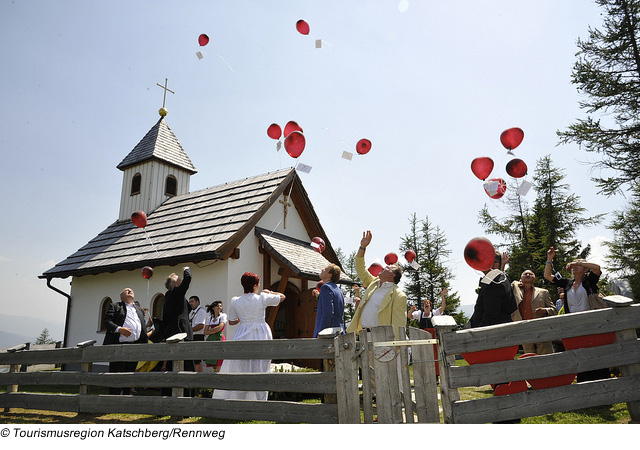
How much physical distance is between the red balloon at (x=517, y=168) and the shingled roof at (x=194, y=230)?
580 centimetres

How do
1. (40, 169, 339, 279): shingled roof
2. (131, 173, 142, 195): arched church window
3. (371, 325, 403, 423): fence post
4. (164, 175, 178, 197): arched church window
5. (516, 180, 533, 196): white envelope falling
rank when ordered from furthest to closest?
(164, 175, 178, 197): arched church window
(131, 173, 142, 195): arched church window
(40, 169, 339, 279): shingled roof
(516, 180, 533, 196): white envelope falling
(371, 325, 403, 423): fence post

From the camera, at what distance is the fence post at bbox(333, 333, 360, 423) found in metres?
3.92

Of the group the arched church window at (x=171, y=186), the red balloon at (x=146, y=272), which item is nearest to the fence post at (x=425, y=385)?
the red balloon at (x=146, y=272)

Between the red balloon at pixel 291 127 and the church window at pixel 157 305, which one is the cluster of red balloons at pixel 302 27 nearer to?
the red balloon at pixel 291 127

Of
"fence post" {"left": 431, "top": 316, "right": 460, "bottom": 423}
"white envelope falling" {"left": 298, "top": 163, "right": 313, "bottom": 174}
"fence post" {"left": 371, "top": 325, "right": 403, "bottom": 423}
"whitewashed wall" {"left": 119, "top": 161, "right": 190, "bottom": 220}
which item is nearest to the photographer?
"fence post" {"left": 431, "top": 316, "right": 460, "bottom": 423}

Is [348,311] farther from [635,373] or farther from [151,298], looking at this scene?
[635,373]

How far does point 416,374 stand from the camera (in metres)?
3.86

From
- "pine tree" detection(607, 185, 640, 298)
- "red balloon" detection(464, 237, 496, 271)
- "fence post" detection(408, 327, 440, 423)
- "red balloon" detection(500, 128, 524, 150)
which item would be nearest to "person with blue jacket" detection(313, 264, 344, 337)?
"red balloon" detection(464, 237, 496, 271)

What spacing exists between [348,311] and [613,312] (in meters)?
34.0

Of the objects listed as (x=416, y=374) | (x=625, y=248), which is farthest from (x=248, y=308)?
(x=625, y=248)

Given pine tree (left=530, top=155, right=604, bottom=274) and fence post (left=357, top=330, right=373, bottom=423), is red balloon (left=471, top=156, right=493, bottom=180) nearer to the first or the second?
fence post (left=357, top=330, right=373, bottom=423)

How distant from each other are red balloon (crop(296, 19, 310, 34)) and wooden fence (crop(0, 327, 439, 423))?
5863mm

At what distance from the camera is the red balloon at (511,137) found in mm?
6840

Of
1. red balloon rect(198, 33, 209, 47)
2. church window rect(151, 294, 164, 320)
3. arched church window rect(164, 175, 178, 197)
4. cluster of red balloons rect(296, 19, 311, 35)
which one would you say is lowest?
church window rect(151, 294, 164, 320)
